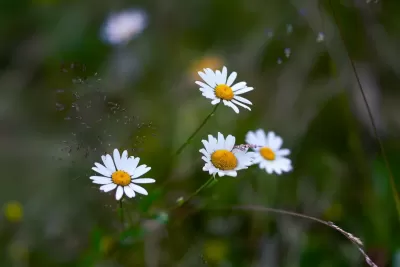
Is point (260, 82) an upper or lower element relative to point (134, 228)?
upper

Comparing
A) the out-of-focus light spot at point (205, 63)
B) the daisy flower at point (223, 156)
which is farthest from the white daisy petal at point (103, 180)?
the out-of-focus light spot at point (205, 63)

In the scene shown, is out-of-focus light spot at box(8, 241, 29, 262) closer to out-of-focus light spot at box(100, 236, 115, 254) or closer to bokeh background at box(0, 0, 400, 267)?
bokeh background at box(0, 0, 400, 267)

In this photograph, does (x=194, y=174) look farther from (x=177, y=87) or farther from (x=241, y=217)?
(x=177, y=87)

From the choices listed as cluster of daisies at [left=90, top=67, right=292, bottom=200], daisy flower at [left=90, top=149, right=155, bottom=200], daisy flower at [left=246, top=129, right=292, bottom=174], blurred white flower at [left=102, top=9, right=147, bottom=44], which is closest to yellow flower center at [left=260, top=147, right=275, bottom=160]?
daisy flower at [left=246, top=129, right=292, bottom=174]

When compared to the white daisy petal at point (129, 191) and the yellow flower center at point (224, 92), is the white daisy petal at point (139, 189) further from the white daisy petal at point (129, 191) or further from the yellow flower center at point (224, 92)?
the yellow flower center at point (224, 92)

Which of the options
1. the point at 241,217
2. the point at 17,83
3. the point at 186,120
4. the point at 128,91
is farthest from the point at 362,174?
the point at 17,83

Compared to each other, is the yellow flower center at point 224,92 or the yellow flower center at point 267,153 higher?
the yellow flower center at point 224,92

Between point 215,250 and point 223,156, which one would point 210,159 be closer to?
point 223,156
